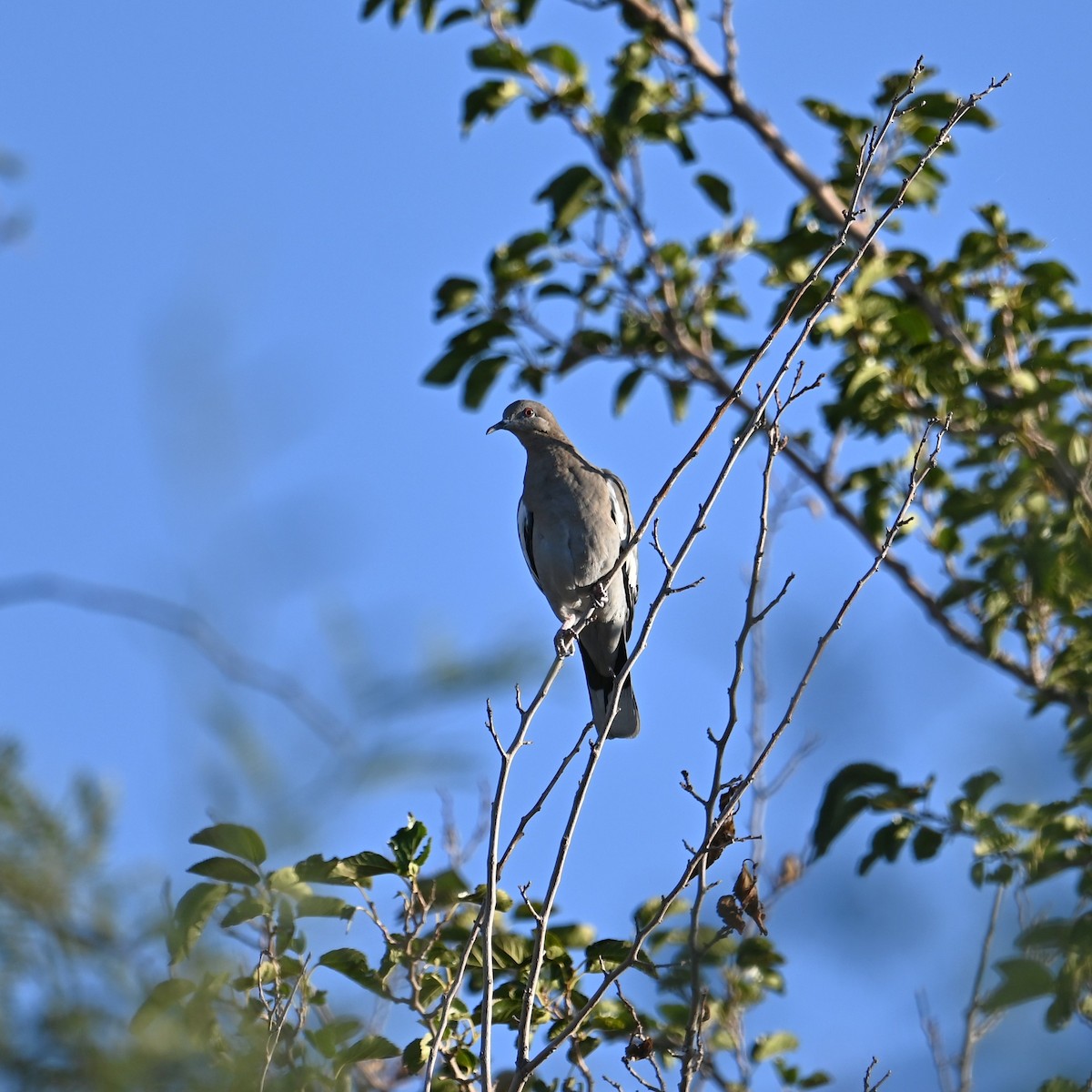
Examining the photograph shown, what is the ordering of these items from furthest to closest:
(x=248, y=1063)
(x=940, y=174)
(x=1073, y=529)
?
(x=940, y=174)
(x=1073, y=529)
(x=248, y=1063)

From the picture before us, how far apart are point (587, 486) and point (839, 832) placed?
2.89 m

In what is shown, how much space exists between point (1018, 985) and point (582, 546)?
4.58 meters

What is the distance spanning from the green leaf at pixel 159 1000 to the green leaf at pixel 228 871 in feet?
1.93

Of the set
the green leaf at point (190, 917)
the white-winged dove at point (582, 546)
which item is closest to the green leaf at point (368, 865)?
the green leaf at point (190, 917)

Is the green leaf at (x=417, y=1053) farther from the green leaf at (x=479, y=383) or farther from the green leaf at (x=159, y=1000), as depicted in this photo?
the green leaf at (x=479, y=383)

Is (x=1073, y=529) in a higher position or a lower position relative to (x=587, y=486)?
lower

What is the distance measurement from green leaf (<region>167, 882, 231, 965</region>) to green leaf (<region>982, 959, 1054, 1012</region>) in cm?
107

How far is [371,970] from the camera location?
9.77 ft

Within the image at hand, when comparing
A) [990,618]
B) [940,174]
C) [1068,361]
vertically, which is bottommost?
[990,618]

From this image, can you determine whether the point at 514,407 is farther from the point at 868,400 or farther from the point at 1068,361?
the point at 1068,361

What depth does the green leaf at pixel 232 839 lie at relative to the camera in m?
1.56

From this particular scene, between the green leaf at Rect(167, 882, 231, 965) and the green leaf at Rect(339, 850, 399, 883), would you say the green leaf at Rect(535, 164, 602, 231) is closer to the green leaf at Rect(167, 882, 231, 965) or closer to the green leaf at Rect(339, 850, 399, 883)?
the green leaf at Rect(339, 850, 399, 883)

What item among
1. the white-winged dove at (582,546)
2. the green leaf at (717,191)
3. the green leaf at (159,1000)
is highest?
the green leaf at (717,191)

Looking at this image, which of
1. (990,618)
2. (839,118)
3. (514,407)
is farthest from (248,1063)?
(514,407)
